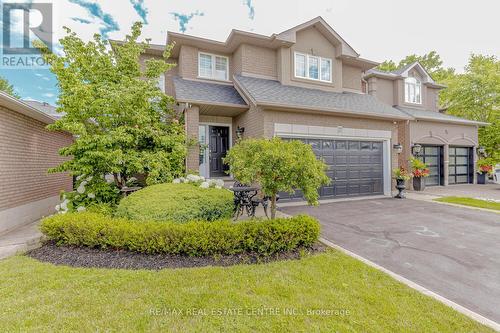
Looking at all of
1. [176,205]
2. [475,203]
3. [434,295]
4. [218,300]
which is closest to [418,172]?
[475,203]

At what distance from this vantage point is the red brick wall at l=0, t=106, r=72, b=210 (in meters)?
5.77

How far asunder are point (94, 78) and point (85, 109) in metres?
1.28

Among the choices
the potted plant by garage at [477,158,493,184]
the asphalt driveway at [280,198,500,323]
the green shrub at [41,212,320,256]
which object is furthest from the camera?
the potted plant by garage at [477,158,493,184]

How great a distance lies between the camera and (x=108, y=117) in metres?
6.42

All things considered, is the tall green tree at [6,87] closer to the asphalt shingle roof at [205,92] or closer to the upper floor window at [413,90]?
the asphalt shingle roof at [205,92]

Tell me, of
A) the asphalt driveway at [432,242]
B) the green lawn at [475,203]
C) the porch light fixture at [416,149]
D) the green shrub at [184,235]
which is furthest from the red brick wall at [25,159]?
the porch light fixture at [416,149]

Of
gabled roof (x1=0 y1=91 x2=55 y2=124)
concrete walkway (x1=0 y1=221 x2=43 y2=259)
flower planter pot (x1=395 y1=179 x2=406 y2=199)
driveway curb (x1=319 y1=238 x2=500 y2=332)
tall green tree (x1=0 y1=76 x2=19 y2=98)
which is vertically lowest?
driveway curb (x1=319 y1=238 x2=500 y2=332)

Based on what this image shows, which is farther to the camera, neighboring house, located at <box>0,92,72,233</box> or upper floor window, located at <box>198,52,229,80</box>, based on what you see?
upper floor window, located at <box>198,52,229,80</box>

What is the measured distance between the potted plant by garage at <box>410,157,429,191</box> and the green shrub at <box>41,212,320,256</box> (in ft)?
37.2

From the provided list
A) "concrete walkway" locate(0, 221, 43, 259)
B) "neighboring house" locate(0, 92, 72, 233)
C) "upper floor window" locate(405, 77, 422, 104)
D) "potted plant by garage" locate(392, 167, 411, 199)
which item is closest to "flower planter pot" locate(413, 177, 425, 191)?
"potted plant by garage" locate(392, 167, 411, 199)

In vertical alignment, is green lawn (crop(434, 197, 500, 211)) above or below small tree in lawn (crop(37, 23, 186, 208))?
below

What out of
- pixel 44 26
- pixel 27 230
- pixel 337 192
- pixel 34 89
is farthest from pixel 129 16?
pixel 34 89

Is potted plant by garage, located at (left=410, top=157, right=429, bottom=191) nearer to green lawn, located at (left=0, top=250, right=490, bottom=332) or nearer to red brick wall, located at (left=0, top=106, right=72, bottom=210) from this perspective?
green lawn, located at (left=0, top=250, right=490, bottom=332)

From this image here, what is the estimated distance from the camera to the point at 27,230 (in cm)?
588
